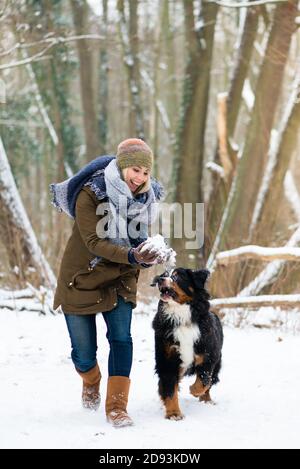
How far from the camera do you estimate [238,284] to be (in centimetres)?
962

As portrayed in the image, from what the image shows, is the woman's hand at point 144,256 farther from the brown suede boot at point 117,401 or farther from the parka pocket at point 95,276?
the brown suede boot at point 117,401

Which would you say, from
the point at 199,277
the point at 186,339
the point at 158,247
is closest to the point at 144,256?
the point at 158,247

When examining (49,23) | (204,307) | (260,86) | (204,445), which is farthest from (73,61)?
(204,445)

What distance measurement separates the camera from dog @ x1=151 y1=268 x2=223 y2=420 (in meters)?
4.89

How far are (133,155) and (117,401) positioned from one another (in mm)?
1573

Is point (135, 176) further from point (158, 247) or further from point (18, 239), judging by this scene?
point (18, 239)

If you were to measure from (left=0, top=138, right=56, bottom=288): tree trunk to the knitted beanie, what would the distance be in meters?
4.84

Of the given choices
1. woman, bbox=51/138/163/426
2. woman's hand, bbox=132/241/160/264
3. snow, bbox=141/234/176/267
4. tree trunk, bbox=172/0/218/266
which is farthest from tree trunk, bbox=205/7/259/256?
woman's hand, bbox=132/241/160/264

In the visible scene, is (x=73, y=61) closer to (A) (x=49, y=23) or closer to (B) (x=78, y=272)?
(A) (x=49, y=23)

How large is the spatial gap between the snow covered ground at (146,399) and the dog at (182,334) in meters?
0.25

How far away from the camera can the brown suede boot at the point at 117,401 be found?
450 centimetres

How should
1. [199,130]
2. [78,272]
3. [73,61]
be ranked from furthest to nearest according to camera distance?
[73,61] → [199,130] → [78,272]

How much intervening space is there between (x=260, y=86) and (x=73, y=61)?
7.17 m

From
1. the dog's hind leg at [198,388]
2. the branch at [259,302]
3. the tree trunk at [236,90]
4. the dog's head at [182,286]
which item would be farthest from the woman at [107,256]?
the tree trunk at [236,90]
